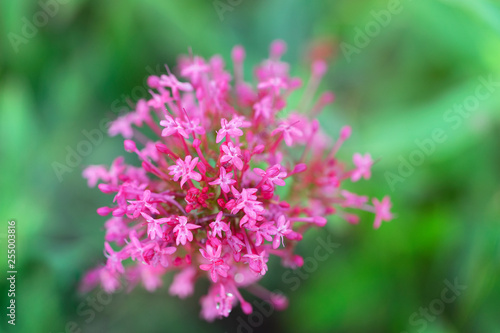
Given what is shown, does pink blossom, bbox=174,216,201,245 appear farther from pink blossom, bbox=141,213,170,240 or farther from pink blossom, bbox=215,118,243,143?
pink blossom, bbox=215,118,243,143

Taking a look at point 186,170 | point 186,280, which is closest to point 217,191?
point 186,170

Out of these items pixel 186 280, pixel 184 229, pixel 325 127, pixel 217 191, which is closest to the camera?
pixel 184 229

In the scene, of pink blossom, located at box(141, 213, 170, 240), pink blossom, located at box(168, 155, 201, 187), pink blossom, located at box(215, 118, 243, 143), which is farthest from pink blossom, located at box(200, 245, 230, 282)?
pink blossom, located at box(215, 118, 243, 143)

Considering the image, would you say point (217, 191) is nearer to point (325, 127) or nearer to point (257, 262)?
point (257, 262)

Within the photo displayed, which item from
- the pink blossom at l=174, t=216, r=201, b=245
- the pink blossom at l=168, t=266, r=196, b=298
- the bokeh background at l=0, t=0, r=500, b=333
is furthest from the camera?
the bokeh background at l=0, t=0, r=500, b=333

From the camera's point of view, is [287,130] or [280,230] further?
[287,130]

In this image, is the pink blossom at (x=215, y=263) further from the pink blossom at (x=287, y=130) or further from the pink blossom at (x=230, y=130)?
the pink blossom at (x=287, y=130)

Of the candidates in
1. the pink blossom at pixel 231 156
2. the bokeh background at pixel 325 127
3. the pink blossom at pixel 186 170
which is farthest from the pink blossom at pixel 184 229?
the bokeh background at pixel 325 127
